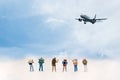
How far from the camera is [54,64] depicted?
372ft

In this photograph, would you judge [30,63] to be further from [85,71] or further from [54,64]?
[85,71]

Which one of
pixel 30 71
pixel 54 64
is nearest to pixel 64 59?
pixel 54 64

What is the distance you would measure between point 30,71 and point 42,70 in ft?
14.4

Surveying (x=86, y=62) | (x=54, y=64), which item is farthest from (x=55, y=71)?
(x=86, y=62)

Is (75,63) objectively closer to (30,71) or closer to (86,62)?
(86,62)

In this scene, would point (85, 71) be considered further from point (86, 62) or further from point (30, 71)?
point (30, 71)

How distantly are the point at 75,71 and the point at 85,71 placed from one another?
3739 mm

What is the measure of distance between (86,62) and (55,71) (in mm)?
10384

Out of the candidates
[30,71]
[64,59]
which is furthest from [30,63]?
[64,59]

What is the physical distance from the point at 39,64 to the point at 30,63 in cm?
284

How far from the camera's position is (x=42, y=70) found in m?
111

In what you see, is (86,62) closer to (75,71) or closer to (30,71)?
(75,71)

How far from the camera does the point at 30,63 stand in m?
114

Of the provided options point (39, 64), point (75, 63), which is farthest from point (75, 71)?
point (39, 64)
